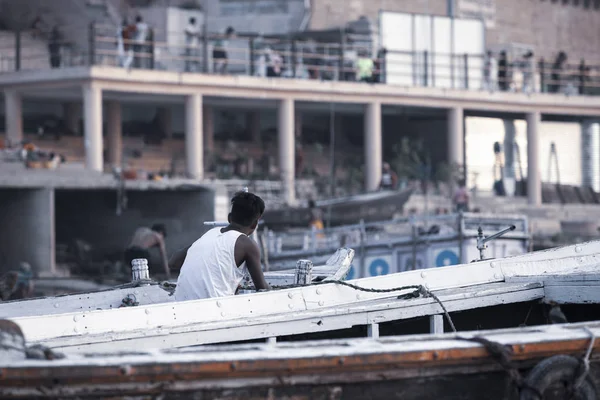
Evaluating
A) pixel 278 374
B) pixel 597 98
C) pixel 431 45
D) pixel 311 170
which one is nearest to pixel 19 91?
pixel 311 170

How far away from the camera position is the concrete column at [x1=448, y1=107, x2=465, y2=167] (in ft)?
130

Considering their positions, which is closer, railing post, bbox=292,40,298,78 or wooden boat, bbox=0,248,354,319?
wooden boat, bbox=0,248,354,319

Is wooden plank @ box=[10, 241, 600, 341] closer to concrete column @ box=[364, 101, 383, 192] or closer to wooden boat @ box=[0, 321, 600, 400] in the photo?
wooden boat @ box=[0, 321, 600, 400]

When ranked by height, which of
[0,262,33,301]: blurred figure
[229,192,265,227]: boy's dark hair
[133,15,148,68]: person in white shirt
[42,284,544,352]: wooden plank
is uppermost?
[133,15,148,68]: person in white shirt

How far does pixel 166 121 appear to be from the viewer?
41.0 m

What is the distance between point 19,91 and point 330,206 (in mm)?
10492

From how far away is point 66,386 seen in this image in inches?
240

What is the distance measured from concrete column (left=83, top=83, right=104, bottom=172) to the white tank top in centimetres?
2503

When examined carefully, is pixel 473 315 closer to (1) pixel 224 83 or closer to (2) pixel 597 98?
(1) pixel 224 83

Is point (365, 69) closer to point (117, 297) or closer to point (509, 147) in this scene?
point (509, 147)

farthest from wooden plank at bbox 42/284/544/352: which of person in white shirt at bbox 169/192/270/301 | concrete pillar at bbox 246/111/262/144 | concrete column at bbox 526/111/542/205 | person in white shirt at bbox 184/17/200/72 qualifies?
concrete pillar at bbox 246/111/262/144

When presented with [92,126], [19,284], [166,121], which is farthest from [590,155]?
[19,284]

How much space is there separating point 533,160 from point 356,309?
3379 centimetres

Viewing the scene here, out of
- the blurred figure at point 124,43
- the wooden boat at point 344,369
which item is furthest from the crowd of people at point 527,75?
the wooden boat at point 344,369
